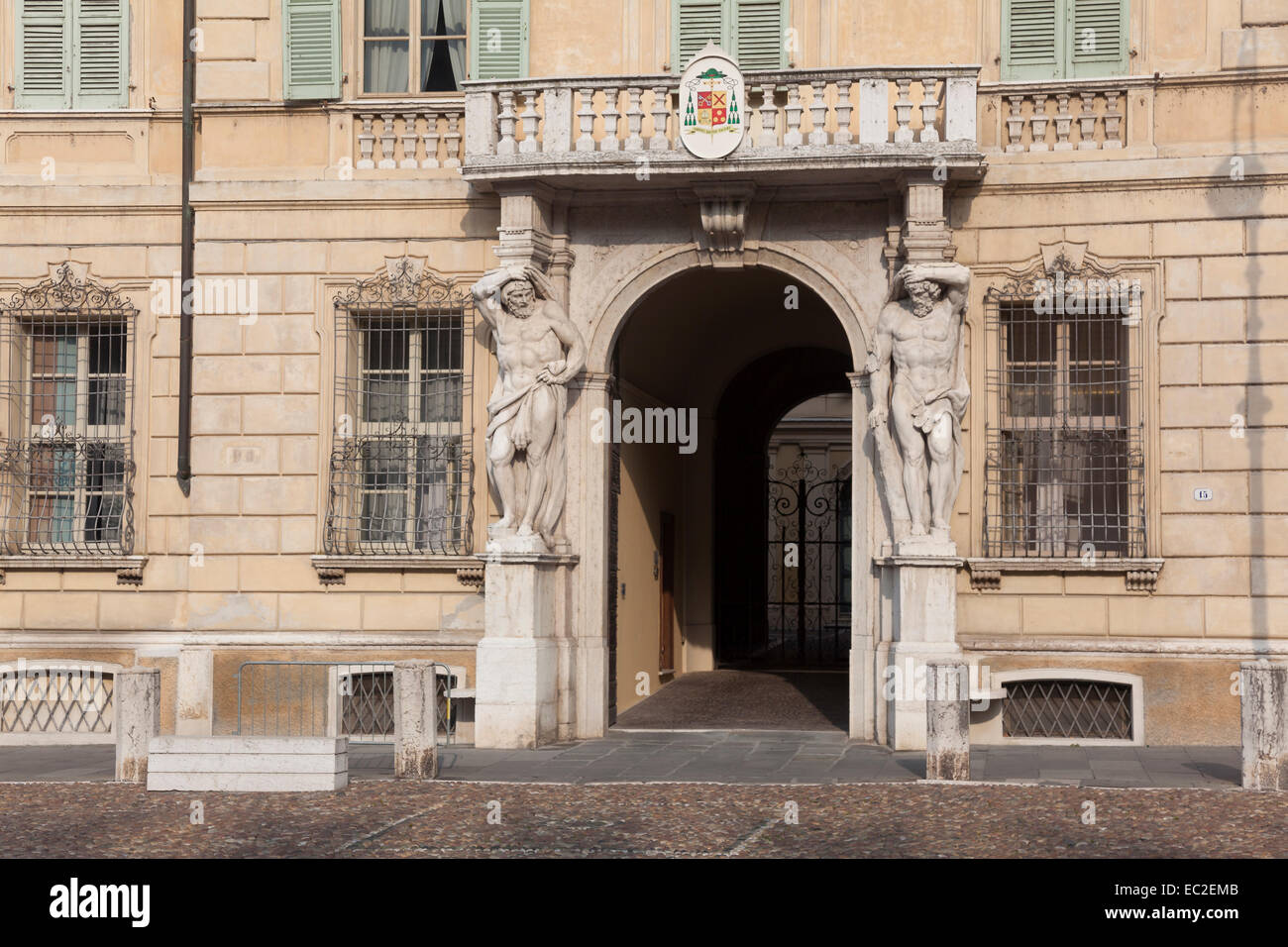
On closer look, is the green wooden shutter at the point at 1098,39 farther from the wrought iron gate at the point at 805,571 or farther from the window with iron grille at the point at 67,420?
the window with iron grille at the point at 67,420

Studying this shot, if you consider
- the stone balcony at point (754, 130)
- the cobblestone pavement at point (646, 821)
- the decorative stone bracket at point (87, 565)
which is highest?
the stone balcony at point (754, 130)

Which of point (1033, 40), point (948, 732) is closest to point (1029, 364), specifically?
point (1033, 40)

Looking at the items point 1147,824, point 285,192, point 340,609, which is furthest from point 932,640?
point 285,192

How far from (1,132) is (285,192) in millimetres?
3085

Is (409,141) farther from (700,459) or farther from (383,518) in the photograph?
(700,459)

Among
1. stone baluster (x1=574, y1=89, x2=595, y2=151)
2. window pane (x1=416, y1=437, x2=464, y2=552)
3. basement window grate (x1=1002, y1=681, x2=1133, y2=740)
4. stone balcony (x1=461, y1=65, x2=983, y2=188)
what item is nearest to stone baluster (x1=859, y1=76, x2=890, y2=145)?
stone balcony (x1=461, y1=65, x2=983, y2=188)

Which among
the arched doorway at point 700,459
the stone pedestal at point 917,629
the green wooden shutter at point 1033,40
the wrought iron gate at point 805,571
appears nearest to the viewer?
the stone pedestal at point 917,629

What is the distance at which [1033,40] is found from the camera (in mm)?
16781

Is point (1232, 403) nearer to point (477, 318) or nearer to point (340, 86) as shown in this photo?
point (477, 318)

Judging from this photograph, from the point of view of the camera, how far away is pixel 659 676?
21.2 meters

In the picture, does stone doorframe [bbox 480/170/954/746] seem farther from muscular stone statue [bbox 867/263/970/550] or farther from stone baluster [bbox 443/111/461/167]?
stone baluster [bbox 443/111/461/167]

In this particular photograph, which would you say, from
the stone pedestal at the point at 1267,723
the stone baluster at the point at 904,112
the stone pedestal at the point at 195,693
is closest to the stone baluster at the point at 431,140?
the stone baluster at the point at 904,112

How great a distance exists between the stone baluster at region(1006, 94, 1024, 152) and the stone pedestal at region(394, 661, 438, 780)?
732 centimetres

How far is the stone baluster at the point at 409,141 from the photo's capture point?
687 inches
